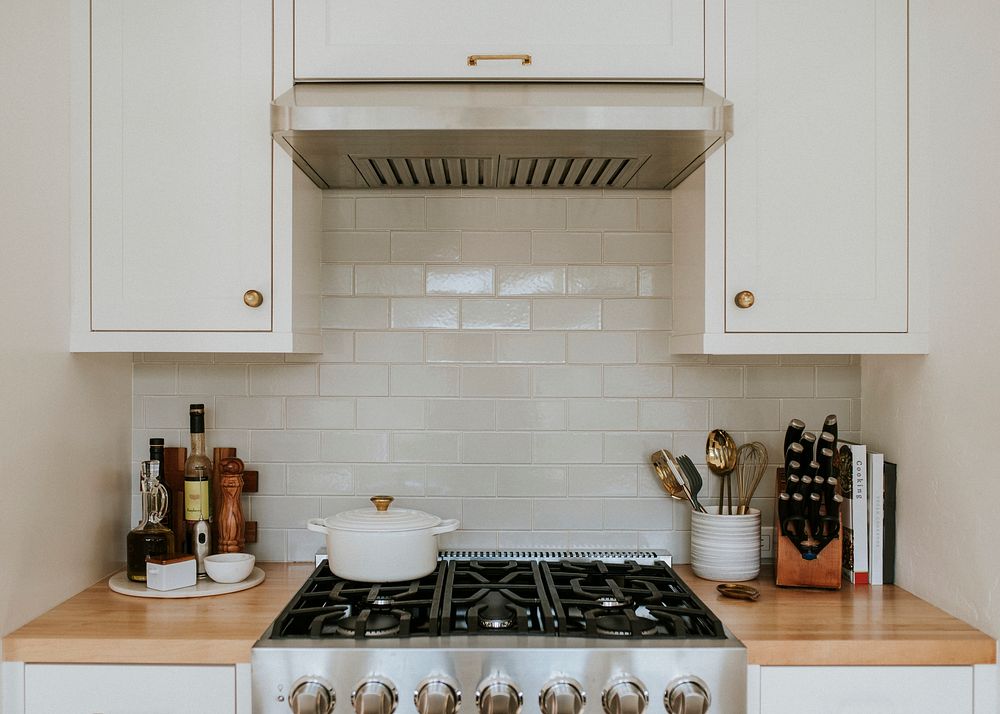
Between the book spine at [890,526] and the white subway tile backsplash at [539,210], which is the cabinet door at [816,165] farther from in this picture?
the white subway tile backsplash at [539,210]

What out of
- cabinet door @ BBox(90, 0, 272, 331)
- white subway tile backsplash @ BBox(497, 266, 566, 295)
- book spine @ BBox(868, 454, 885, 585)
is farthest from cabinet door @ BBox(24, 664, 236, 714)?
book spine @ BBox(868, 454, 885, 585)

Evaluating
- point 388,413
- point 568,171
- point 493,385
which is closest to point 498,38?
point 568,171

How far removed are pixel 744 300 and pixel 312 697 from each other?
1.19 m

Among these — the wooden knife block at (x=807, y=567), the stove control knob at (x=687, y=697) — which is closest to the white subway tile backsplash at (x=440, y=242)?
the wooden knife block at (x=807, y=567)

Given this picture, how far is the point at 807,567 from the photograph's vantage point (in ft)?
6.40

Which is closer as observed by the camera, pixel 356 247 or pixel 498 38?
pixel 498 38

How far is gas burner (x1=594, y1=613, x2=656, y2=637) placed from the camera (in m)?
1.60

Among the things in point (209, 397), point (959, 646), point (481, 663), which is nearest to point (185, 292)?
point (209, 397)

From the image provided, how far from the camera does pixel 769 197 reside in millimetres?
1822

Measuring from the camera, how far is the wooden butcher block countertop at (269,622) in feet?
5.21

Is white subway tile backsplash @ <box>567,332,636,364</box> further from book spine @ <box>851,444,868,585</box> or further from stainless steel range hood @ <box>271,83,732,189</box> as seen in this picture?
book spine @ <box>851,444,868,585</box>

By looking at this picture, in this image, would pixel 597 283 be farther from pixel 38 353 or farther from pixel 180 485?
pixel 38 353

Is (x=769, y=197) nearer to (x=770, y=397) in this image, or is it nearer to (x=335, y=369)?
(x=770, y=397)

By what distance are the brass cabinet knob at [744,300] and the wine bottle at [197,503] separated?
1.32m
